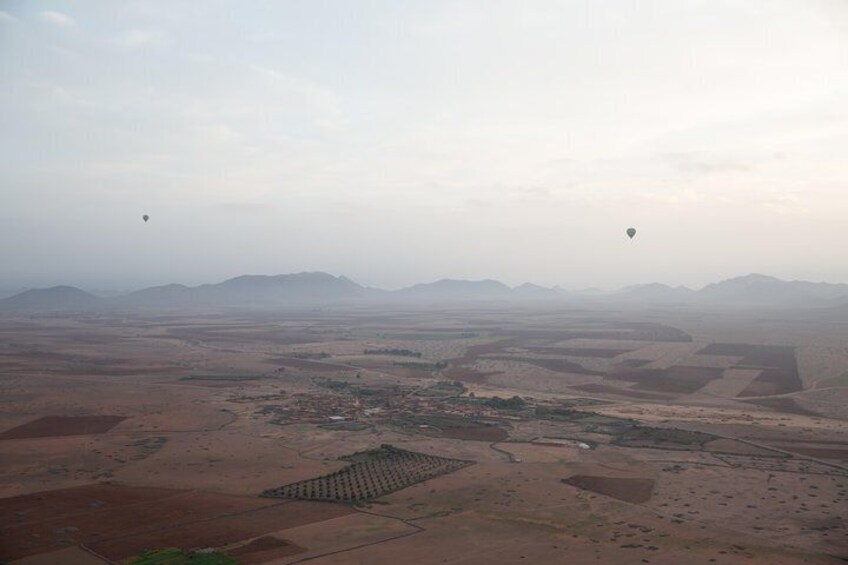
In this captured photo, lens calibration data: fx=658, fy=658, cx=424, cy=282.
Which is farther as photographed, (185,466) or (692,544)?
(185,466)

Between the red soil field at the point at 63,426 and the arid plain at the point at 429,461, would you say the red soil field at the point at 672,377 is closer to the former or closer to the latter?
the arid plain at the point at 429,461

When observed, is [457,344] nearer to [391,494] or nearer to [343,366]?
[343,366]

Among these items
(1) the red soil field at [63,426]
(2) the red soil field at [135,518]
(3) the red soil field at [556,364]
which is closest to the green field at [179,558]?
(2) the red soil field at [135,518]

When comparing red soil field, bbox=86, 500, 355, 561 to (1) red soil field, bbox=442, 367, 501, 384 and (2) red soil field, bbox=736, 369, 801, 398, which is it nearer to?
(1) red soil field, bbox=442, 367, 501, 384

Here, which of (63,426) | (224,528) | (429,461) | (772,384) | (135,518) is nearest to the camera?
(224,528)

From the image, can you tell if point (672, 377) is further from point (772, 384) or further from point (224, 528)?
point (224, 528)

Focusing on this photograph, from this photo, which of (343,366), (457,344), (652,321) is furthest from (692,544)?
(652,321)

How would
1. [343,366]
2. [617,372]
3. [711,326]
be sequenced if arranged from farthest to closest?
[711,326]
[343,366]
[617,372]

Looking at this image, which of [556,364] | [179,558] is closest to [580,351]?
[556,364]

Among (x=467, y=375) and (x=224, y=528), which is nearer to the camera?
(x=224, y=528)
